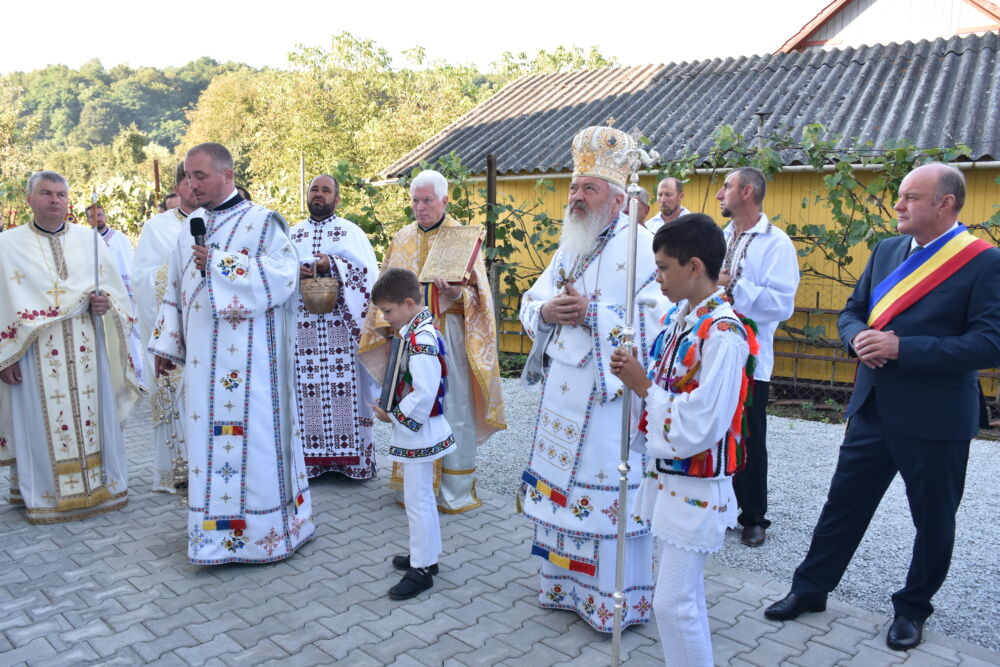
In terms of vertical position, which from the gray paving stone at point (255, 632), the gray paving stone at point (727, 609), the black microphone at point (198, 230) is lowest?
the gray paving stone at point (727, 609)

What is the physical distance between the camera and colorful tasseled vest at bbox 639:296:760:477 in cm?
254

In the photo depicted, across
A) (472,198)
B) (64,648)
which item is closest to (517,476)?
(64,648)

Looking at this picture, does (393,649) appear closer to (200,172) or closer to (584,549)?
(584,549)

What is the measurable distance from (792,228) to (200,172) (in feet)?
23.2

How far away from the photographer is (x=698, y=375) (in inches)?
100

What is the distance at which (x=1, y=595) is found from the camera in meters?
3.99

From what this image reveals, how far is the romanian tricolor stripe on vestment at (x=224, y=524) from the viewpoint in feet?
13.9

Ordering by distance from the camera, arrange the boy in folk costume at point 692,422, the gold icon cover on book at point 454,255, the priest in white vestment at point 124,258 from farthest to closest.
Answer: the priest in white vestment at point 124,258
the gold icon cover on book at point 454,255
the boy in folk costume at point 692,422

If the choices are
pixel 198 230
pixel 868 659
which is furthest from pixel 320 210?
pixel 868 659

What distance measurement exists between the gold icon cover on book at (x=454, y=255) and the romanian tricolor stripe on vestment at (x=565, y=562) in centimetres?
179

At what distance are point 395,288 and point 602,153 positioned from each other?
1.19 meters

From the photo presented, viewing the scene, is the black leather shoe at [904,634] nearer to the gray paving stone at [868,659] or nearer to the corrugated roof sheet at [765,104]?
the gray paving stone at [868,659]

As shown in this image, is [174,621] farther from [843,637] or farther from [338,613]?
[843,637]

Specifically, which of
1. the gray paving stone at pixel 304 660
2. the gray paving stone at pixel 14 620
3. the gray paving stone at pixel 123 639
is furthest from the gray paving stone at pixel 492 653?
the gray paving stone at pixel 14 620
